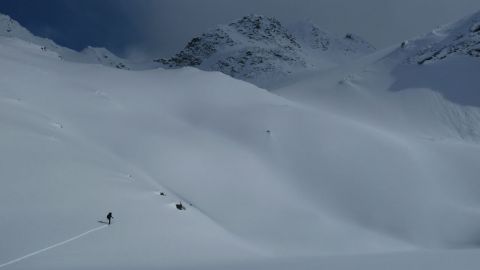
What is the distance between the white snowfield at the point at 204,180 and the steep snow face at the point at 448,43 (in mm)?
27027

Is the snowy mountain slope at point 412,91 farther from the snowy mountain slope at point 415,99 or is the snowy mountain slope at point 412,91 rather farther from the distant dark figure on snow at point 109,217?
the distant dark figure on snow at point 109,217

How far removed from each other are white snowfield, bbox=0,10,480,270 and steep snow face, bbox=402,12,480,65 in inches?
1064

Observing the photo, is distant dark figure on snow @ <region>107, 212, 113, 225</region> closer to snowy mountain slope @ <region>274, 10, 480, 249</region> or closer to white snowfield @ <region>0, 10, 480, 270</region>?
white snowfield @ <region>0, 10, 480, 270</region>

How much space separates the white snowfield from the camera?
1620 centimetres

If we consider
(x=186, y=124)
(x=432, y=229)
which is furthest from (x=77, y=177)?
(x=432, y=229)

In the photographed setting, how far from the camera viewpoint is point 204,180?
123ft

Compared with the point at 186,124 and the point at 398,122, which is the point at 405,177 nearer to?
the point at 186,124

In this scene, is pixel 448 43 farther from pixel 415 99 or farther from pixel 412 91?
pixel 415 99

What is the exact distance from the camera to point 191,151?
41.2 metres

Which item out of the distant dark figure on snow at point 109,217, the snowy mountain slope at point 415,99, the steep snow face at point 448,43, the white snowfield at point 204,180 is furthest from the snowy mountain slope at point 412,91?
the distant dark figure on snow at point 109,217

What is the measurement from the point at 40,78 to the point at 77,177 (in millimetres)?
29434

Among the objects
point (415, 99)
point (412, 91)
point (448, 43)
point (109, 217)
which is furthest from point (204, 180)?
point (448, 43)

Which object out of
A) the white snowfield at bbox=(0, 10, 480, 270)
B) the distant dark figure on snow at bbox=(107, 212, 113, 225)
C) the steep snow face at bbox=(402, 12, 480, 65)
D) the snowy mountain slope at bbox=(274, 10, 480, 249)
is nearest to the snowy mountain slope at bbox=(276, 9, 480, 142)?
the snowy mountain slope at bbox=(274, 10, 480, 249)

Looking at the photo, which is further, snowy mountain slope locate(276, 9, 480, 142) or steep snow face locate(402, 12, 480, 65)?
steep snow face locate(402, 12, 480, 65)
